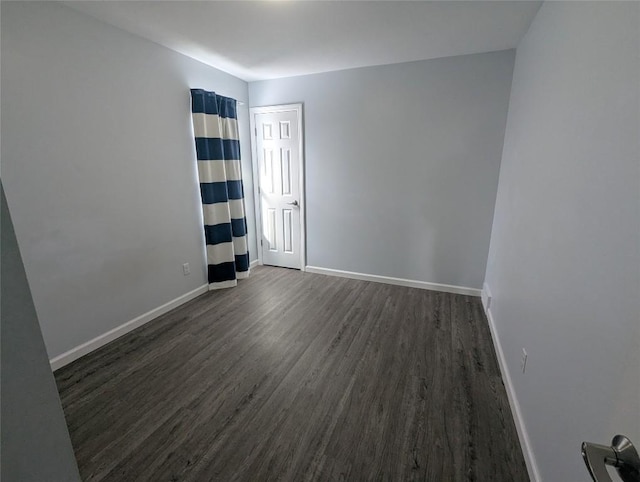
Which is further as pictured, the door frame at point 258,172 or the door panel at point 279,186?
the door panel at point 279,186

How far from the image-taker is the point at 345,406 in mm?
1826

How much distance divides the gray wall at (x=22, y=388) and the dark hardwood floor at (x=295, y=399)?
1082 millimetres

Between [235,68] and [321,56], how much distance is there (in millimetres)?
1061

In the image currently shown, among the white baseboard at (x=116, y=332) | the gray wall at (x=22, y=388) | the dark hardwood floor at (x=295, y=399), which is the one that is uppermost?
the gray wall at (x=22, y=388)

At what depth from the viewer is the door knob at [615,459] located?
0.55 metres

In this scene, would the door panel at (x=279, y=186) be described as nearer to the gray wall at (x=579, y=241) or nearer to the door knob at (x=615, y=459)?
the gray wall at (x=579, y=241)

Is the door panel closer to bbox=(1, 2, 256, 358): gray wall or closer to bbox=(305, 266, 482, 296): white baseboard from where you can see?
bbox=(305, 266, 482, 296): white baseboard

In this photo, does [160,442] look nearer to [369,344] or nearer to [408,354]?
[369,344]

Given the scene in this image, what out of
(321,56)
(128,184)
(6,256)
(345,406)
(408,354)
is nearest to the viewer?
(6,256)

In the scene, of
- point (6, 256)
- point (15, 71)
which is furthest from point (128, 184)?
point (6, 256)

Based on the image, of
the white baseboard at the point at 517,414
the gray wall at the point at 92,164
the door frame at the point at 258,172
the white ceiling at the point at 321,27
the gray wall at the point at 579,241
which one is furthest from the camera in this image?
the door frame at the point at 258,172

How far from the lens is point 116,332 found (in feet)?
8.36

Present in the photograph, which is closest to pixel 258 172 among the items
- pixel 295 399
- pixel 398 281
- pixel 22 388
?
pixel 398 281

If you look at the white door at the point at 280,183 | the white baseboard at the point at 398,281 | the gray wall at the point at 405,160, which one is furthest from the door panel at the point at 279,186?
the white baseboard at the point at 398,281
